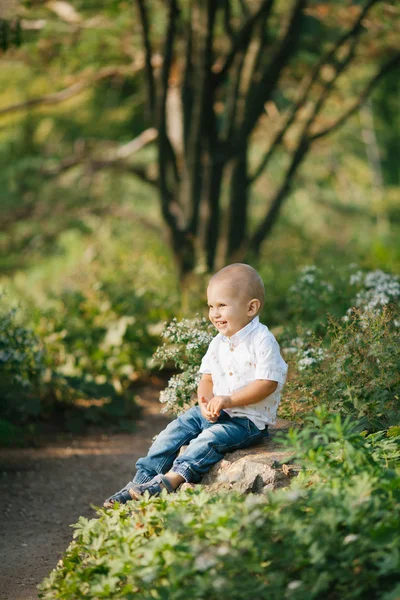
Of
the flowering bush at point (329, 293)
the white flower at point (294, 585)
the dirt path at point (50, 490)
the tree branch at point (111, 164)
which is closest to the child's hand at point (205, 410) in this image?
the dirt path at point (50, 490)

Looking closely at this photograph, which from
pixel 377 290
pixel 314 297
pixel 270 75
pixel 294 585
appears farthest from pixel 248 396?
pixel 270 75

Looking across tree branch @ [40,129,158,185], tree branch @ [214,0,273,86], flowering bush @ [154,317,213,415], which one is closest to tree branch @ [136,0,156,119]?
tree branch @ [214,0,273,86]

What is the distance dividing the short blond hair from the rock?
2.29 ft

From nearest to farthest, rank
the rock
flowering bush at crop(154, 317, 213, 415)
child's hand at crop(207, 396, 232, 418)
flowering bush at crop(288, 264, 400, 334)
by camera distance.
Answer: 1. the rock
2. child's hand at crop(207, 396, 232, 418)
3. flowering bush at crop(154, 317, 213, 415)
4. flowering bush at crop(288, 264, 400, 334)

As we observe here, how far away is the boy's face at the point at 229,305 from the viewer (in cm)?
350

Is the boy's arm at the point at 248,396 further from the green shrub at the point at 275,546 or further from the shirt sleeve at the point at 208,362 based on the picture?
the green shrub at the point at 275,546

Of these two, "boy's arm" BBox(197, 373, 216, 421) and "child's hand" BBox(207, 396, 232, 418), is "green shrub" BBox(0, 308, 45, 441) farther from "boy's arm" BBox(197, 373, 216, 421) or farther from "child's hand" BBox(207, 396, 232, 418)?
"child's hand" BBox(207, 396, 232, 418)

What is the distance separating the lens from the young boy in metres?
3.39

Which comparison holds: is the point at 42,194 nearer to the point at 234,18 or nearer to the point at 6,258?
the point at 6,258

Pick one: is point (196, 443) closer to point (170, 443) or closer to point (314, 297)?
point (170, 443)

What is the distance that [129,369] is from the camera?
21.7 ft

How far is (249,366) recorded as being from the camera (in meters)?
3.50

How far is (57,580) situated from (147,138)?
8.08m

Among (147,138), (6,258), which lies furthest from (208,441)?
(6,258)
